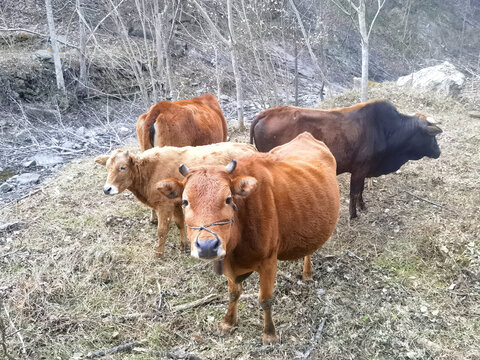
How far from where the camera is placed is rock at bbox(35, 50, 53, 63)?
14062 mm

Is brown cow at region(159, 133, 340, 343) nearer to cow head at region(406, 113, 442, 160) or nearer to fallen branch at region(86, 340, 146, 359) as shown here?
fallen branch at region(86, 340, 146, 359)

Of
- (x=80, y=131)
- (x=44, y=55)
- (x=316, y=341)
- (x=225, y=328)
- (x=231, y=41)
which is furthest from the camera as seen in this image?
(x=44, y=55)

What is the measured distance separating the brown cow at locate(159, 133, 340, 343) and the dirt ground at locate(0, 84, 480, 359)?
493 mm

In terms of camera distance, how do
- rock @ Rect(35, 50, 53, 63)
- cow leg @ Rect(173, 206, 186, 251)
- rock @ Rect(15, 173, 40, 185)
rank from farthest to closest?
rock @ Rect(35, 50, 53, 63), rock @ Rect(15, 173, 40, 185), cow leg @ Rect(173, 206, 186, 251)

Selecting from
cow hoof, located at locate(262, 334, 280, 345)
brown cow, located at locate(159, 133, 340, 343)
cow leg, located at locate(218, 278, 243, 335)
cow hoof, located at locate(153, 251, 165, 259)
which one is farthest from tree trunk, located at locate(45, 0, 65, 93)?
cow hoof, located at locate(262, 334, 280, 345)

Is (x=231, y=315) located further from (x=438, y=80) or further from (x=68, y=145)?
(x=438, y=80)

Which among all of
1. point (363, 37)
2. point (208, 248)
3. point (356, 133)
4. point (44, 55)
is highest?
point (363, 37)

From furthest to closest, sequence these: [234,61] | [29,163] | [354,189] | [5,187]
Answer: [234,61]
[29,163]
[5,187]
[354,189]

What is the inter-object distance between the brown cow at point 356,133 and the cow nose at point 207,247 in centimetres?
378

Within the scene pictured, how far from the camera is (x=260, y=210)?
129 inches

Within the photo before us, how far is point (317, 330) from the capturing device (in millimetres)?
3994

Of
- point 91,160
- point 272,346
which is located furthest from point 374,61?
point 272,346

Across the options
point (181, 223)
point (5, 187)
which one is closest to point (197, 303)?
point (181, 223)

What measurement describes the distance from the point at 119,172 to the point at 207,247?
3.08 metres
